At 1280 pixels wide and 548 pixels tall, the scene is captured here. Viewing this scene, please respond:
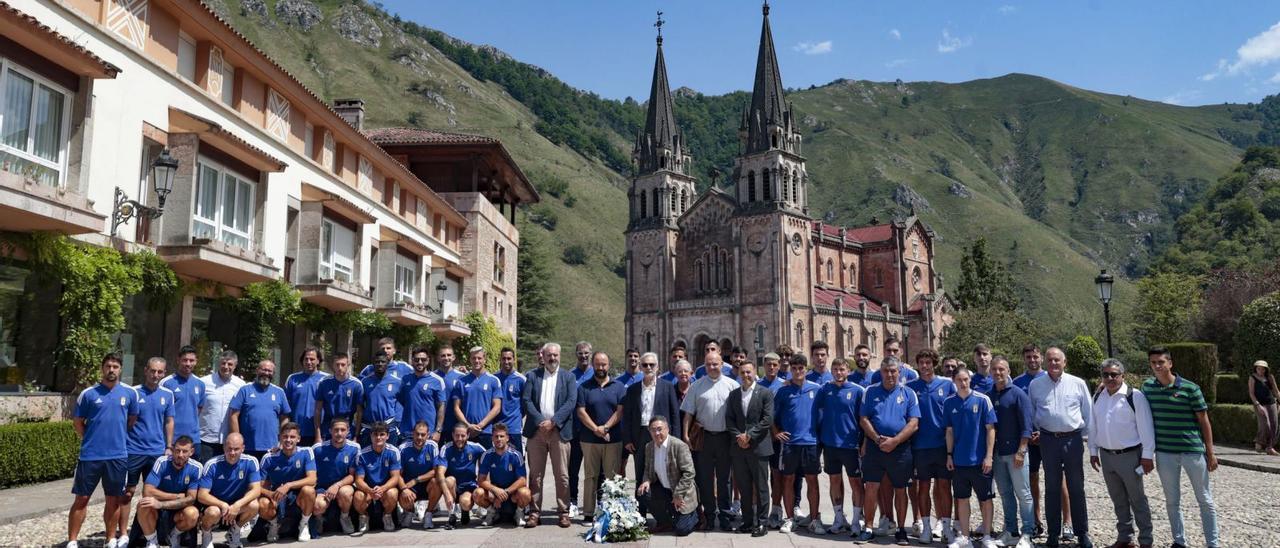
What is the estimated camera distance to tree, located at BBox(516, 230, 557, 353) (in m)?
61.7

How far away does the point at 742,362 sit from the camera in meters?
10.0

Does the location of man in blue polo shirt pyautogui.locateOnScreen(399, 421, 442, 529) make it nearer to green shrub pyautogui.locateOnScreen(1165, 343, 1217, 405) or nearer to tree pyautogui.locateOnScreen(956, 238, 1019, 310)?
green shrub pyautogui.locateOnScreen(1165, 343, 1217, 405)

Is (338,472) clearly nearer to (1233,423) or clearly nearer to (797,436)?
(797,436)

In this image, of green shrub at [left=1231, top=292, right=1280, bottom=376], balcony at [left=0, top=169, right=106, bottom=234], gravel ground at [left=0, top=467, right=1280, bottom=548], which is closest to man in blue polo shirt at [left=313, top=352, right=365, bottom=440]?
gravel ground at [left=0, top=467, right=1280, bottom=548]

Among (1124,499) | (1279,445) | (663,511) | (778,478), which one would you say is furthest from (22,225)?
(1279,445)

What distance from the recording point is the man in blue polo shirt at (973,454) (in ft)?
28.6

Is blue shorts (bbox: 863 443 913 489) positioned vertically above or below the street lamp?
below

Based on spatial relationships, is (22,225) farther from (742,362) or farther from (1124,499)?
(1124,499)

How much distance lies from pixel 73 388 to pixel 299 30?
129309 millimetres

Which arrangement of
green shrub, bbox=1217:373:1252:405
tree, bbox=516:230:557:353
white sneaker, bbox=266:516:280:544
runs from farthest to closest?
tree, bbox=516:230:557:353 → green shrub, bbox=1217:373:1252:405 → white sneaker, bbox=266:516:280:544

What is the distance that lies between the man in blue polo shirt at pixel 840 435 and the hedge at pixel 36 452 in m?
9.76

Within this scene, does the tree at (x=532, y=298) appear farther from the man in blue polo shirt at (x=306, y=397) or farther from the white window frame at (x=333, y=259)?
the man in blue polo shirt at (x=306, y=397)

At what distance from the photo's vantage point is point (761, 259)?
60.3m

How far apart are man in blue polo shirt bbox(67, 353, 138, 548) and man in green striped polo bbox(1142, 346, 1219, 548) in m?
10.3
